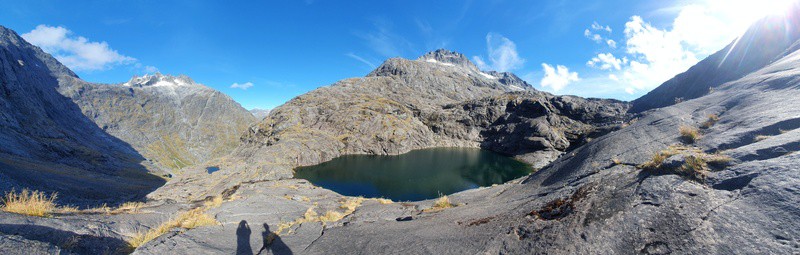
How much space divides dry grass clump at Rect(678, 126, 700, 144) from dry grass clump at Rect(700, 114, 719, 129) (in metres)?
0.39

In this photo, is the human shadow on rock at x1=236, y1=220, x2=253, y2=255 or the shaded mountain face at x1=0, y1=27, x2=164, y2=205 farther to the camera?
the shaded mountain face at x1=0, y1=27, x2=164, y2=205

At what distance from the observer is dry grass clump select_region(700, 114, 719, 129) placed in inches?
336

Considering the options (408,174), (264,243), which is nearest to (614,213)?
(264,243)

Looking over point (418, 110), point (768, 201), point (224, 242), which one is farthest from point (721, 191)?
point (418, 110)

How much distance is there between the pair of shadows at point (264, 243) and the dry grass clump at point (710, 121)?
536 inches

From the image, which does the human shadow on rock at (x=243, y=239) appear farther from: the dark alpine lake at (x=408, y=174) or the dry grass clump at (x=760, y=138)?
the dark alpine lake at (x=408, y=174)

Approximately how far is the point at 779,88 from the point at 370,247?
13.6m

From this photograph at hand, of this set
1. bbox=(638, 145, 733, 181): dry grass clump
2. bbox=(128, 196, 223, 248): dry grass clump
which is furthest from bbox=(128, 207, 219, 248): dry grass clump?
bbox=(638, 145, 733, 181): dry grass clump

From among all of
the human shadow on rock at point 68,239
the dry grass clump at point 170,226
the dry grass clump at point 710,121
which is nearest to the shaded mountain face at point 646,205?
the dry grass clump at point 710,121

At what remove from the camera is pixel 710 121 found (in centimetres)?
876

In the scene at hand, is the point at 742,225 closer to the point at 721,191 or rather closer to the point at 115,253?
the point at 721,191

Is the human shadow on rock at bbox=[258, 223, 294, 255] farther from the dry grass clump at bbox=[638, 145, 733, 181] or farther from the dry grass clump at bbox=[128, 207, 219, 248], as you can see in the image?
the dry grass clump at bbox=[638, 145, 733, 181]

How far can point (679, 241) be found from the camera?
4180 millimetres

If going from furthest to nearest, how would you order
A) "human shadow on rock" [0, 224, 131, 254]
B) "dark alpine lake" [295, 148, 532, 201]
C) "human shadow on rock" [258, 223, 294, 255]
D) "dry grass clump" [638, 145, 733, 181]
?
"dark alpine lake" [295, 148, 532, 201]
"human shadow on rock" [258, 223, 294, 255]
"dry grass clump" [638, 145, 733, 181]
"human shadow on rock" [0, 224, 131, 254]
